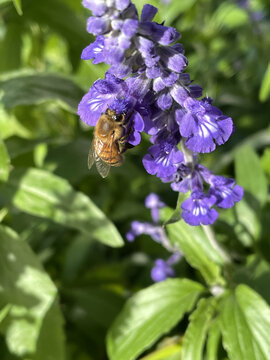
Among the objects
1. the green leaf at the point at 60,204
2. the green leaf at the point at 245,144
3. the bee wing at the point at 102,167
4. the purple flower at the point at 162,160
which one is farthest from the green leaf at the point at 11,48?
the purple flower at the point at 162,160

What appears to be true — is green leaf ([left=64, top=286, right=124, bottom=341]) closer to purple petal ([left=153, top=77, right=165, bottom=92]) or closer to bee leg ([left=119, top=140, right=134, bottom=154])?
bee leg ([left=119, top=140, right=134, bottom=154])

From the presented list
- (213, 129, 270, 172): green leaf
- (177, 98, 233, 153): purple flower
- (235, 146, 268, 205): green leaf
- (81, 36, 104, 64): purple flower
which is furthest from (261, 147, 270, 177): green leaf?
(81, 36, 104, 64): purple flower

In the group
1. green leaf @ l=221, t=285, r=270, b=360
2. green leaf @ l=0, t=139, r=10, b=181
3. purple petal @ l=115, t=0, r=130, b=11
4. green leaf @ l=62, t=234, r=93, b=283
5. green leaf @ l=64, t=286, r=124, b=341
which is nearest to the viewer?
purple petal @ l=115, t=0, r=130, b=11

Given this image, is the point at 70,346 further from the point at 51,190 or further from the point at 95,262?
the point at 51,190

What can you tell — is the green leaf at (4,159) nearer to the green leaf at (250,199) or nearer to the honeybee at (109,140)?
the honeybee at (109,140)

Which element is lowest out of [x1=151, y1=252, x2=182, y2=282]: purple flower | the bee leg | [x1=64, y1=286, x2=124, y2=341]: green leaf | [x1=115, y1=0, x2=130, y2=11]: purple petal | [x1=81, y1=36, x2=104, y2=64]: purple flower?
[x1=64, y1=286, x2=124, y2=341]: green leaf

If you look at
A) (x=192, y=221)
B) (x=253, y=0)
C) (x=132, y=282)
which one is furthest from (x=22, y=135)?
(x=253, y=0)
